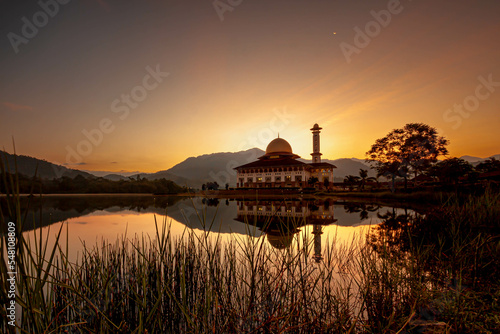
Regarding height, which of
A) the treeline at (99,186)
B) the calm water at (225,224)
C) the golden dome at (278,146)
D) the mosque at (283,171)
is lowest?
the calm water at (225,224)

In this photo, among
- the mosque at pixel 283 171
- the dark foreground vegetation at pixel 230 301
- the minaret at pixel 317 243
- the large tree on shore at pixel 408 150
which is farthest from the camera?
the mosque at pixel 283 171

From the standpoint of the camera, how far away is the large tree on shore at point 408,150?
30.1 metres

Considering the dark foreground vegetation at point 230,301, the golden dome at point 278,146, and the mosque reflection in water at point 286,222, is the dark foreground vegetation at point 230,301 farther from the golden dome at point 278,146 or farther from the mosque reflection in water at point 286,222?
the golden dome at point 278,146

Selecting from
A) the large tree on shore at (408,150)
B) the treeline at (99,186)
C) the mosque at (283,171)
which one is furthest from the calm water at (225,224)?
the treeline at (99,186)

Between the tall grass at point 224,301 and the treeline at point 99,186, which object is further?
the treeline at point 99,186

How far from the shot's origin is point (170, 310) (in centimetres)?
301

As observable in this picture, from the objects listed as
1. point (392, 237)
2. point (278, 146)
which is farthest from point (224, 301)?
point (278, 146)

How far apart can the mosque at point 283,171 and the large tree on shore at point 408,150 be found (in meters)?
13.6

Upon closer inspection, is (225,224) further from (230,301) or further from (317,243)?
(230,301)

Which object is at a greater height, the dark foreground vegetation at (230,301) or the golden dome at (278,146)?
the golden dome at (278,146)

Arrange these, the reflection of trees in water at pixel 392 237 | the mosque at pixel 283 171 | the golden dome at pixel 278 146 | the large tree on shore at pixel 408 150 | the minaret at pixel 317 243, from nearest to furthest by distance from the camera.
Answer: the minaret at pixel 317 243, the reflection of trees in water at pixel 392 237, the large tree on shore at pixel 408 150, the mosque at pixel 283 171, the golden dome at pixel 278 146

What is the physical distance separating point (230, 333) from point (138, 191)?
6095 centimetres

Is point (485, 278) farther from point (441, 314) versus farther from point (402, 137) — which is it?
point (402, 137)

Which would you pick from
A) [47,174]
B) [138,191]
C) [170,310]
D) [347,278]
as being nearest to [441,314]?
[347,278]
